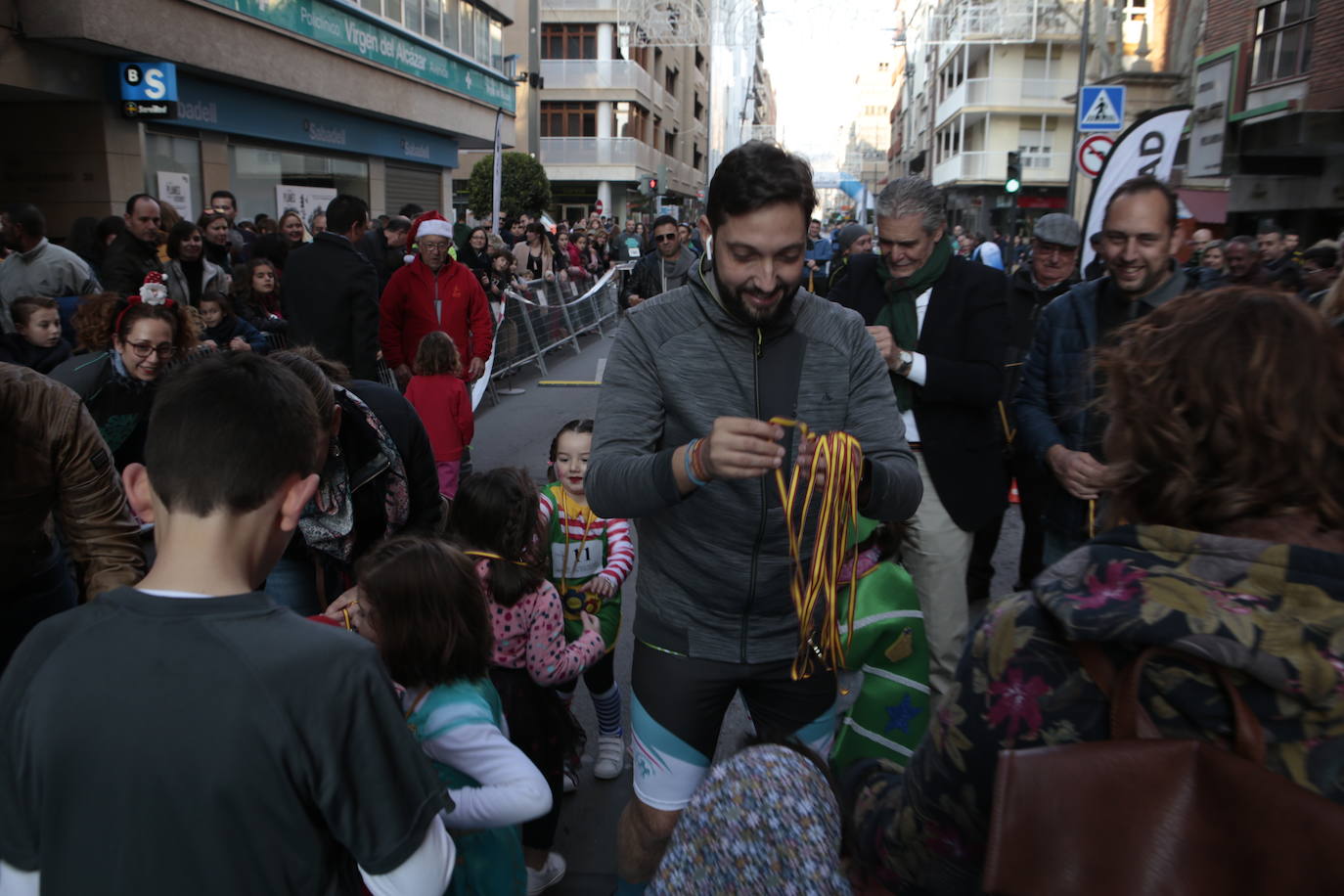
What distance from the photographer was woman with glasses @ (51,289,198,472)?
164 inches

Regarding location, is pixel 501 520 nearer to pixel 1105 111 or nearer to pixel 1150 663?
pixel 1150 663

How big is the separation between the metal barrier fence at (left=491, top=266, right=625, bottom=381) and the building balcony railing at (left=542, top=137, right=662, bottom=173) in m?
28.2

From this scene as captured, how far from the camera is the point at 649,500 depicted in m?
2.04

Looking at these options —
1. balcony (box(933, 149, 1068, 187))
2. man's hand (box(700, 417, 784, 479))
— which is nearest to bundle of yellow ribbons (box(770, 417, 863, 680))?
man's hand (box(700, 417, 784, 479))

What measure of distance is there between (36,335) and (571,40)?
43.9 meters

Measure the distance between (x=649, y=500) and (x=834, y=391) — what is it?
56 centimetres

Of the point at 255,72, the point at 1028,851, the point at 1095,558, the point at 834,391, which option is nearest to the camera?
the point at 1028,851

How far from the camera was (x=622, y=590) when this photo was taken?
5160 mm

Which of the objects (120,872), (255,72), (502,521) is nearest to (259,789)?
(120,872)

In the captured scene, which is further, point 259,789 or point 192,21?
point 192,21

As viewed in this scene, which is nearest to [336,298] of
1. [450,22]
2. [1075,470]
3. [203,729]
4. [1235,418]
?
[1075,470]

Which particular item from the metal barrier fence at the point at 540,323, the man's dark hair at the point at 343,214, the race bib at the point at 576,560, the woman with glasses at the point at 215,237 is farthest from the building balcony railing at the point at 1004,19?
the race bib at the point at 576,560

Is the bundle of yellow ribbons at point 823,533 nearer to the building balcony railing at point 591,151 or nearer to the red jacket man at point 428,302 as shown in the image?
the red jacket man at point 428,302

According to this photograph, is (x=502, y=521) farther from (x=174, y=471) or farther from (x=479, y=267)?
(x=479, y=267)
